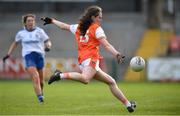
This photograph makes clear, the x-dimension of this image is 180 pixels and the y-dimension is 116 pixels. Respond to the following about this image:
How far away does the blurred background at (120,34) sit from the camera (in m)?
35.4

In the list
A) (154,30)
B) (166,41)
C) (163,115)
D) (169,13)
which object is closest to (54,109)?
(163,115)

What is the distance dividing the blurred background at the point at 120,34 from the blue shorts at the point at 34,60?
54.3 feet

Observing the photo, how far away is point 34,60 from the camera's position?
18.3m

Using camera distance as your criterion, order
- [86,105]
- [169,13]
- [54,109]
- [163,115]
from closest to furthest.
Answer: [163,115] → [54,109] → [86,105] → [169,13]

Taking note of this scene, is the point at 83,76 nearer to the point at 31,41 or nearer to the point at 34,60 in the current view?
the point at 34,60

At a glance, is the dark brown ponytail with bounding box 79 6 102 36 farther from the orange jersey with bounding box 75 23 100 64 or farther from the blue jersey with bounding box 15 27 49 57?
the blue jersey with bounding box 15 27 49 57

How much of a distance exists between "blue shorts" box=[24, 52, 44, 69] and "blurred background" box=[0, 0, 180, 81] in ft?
54.3

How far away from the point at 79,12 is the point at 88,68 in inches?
1205

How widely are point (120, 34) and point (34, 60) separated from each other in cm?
2347

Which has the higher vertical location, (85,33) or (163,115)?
(85,33)

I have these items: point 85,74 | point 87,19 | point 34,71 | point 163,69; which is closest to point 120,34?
point 163,69

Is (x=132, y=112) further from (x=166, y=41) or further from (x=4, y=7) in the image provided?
(x=4, y=7)

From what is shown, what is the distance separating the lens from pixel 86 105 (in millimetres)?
17250

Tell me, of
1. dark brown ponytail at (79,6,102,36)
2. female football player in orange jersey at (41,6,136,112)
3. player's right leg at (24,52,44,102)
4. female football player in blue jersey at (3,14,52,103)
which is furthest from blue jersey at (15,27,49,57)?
dark brown ponytail at (79,6,102,36)
